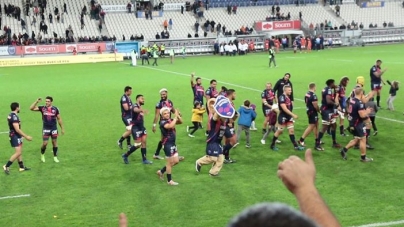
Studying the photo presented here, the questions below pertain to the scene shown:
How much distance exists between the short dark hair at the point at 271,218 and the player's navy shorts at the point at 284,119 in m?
13.7

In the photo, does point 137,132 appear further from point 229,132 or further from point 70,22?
point 70,22

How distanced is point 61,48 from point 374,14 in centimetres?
4149

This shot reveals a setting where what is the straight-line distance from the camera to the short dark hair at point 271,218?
1.71m

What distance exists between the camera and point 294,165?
263cm

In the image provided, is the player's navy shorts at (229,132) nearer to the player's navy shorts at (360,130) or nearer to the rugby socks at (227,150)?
the rugby socks at (227,150)

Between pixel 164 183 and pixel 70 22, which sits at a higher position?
pixel 70 22

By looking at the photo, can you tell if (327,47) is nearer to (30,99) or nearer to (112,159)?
(30,99)

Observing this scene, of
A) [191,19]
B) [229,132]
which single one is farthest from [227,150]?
[191,19]

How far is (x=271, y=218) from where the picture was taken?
1720 millimetres

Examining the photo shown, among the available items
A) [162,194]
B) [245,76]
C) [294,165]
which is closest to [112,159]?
[162,194]

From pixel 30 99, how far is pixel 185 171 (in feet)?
54.5

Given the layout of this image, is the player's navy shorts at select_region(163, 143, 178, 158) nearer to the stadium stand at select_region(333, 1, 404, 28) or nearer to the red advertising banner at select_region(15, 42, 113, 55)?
the red advertising banner at select_region(15, 42, 113, 55)

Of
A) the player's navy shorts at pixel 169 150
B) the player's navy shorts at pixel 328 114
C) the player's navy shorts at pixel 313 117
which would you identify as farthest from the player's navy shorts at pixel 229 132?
the player's navy shorts at pixel 328 114

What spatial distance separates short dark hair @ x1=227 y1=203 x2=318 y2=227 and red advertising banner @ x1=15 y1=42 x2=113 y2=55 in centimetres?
5304
